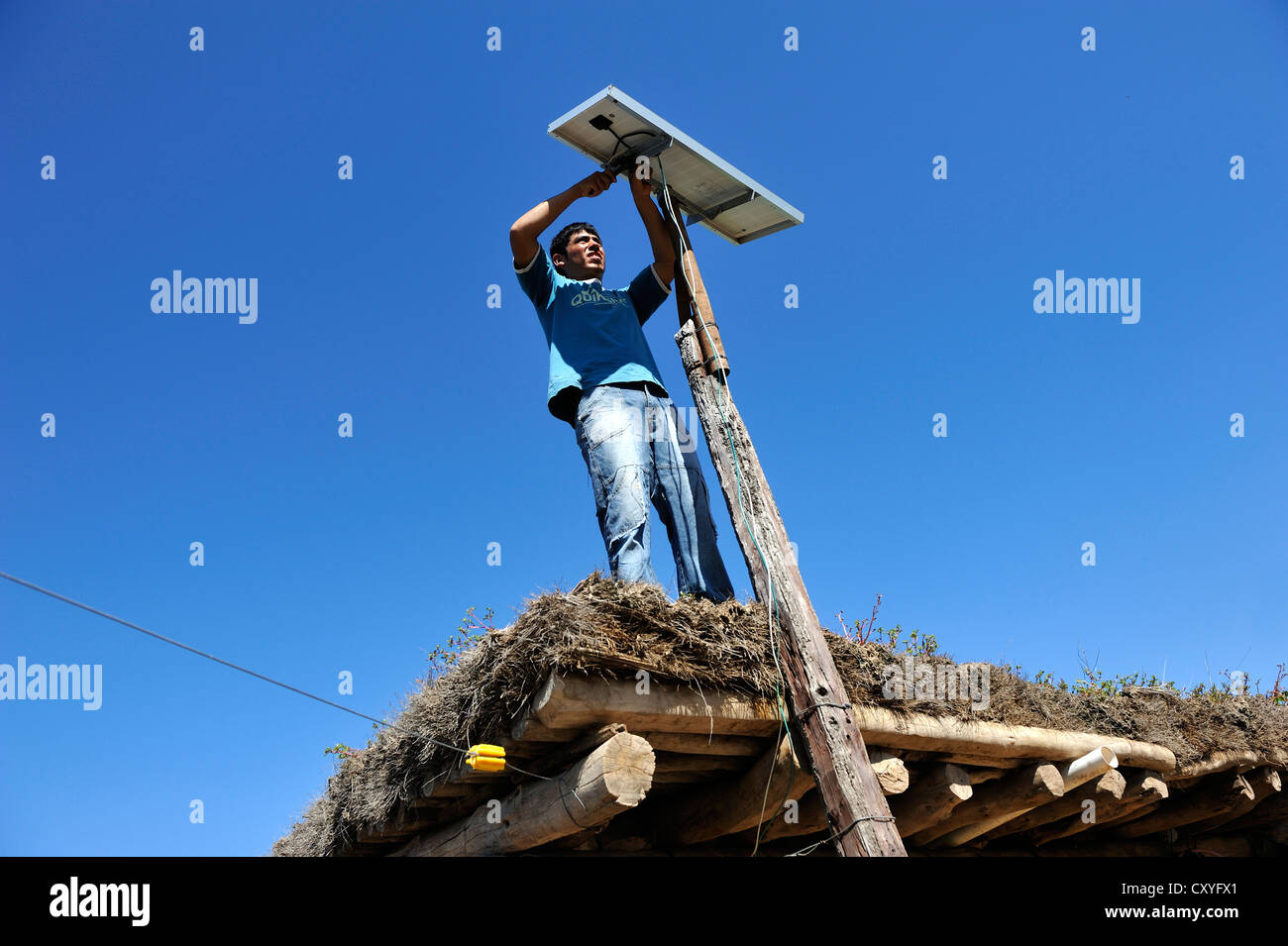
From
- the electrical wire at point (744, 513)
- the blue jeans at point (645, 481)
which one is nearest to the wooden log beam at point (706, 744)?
the electrical wire at point (744, 513)

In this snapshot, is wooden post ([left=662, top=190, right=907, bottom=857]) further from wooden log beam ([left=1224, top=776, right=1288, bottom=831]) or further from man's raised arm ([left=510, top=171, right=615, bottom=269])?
wooden log beam ([left=1224, top=776, right=1288, bottom=831])

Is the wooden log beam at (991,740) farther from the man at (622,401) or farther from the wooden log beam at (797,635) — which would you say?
the man at (622,401)

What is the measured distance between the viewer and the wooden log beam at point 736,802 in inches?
189

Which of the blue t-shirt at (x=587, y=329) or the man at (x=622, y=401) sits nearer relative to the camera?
the man at (x=622, y=401)

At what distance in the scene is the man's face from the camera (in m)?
5.90

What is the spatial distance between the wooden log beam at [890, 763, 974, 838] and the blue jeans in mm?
1555

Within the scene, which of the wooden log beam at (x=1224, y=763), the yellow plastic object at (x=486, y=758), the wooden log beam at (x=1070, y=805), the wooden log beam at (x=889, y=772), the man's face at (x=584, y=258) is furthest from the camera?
the wooden log beam at (x=1224, y=763)

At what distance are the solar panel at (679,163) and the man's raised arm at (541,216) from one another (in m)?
0.15
